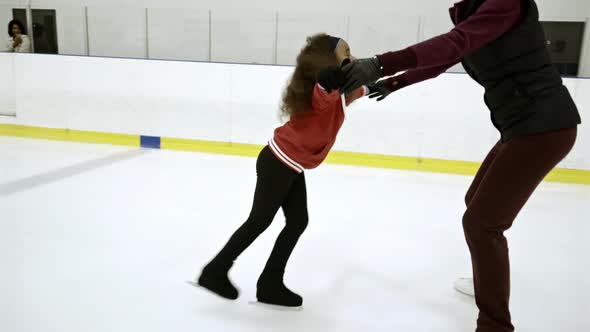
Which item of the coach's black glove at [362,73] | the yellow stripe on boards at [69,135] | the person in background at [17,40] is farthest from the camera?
the person in background at [17,40]

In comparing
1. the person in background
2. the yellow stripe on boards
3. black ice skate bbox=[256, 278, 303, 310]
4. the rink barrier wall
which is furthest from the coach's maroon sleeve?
the person in background

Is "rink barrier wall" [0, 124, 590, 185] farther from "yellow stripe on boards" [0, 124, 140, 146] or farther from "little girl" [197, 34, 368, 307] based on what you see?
"little girl" [197, 34, 368, 307]

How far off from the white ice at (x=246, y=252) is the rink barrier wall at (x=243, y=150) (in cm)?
18

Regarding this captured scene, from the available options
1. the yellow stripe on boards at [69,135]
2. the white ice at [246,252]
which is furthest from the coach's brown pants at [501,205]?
the yellow stripe on boards at [69,135]

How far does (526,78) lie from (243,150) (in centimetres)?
370

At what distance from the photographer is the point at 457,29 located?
135 centimetres

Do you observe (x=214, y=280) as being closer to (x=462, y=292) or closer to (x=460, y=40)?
(x=462, y=292)

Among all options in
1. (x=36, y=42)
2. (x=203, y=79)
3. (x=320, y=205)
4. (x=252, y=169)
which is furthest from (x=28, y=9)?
(x=320, y=205)

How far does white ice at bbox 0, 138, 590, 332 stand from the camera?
6.28 feet

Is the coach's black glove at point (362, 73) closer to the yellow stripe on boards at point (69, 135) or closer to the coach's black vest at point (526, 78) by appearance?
the coach's black vest at point (526, 78)

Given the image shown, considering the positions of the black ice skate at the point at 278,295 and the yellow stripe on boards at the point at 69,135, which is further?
the yellow stripe on boards at the point at 69,135

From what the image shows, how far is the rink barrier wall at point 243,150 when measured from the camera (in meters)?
4.39

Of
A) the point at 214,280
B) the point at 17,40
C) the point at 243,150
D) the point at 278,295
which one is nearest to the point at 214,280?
the point at 214,280

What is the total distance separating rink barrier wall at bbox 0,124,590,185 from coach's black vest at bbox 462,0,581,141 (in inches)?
121
